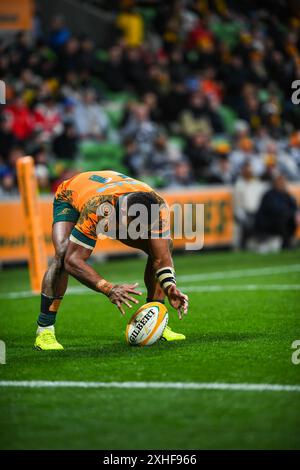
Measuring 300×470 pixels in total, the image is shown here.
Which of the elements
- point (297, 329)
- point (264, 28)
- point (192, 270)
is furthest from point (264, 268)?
point (264, 28)

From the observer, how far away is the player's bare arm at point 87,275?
784 cm

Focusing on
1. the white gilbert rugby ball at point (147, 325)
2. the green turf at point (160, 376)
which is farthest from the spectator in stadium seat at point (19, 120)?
the white gilbert rugby ball at point (147, 325)

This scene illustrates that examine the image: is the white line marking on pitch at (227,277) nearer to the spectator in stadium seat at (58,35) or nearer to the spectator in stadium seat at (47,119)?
the spectator in stadium seat at (47,119)

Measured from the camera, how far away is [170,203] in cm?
1811

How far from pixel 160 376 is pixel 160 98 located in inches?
610

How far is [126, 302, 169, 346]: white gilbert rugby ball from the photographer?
27.5 ft

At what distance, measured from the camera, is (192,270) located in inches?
623

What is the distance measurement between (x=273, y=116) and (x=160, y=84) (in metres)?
3.80

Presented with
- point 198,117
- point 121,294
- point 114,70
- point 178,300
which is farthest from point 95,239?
point 198,117

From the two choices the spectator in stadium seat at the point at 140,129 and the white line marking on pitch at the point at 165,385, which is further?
the spectator in stadium seat at the point at 140,129

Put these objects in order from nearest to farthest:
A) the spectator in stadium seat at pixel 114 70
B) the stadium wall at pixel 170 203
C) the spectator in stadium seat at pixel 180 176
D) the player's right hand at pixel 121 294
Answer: the player's right hand at pixel 121 294 → the stadium wall at pixel 170 203 → the spectator in stadium seat at pixel 180 176 → the spectator in stadium seat at pixel 114 70

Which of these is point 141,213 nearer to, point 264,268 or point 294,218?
point 264,268

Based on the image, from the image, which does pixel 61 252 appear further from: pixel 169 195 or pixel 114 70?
pixel 114 70

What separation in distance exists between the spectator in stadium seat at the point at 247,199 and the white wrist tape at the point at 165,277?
1101 centimetres
